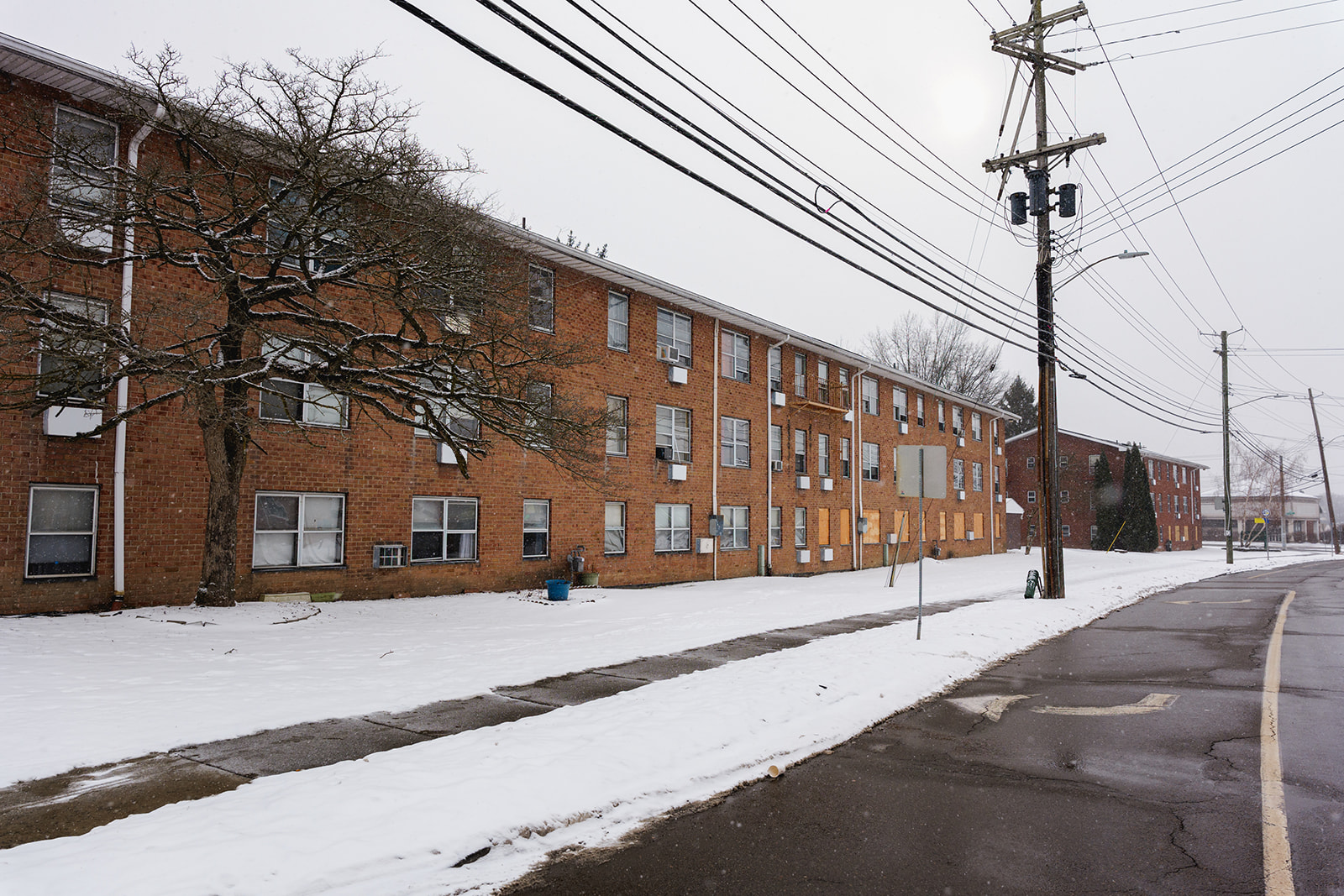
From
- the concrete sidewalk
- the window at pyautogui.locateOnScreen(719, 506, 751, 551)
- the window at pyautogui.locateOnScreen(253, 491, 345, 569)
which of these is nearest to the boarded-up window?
the window at pyautogui.locateOnScreen(719, 506, 751, 551)

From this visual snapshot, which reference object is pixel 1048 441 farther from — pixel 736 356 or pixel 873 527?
pixel 873 527

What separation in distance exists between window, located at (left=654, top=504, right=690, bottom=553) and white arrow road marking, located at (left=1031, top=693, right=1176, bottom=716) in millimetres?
15668

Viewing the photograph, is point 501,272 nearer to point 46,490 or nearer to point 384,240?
point 384,240

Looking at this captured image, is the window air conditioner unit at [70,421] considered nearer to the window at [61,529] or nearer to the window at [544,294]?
the window at [61,529]

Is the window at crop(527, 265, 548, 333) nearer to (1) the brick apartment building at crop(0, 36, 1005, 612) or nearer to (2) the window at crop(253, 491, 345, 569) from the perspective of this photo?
(1) the brick apartment building at crop(0, 36, 1005, 612)

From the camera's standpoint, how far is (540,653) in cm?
1120

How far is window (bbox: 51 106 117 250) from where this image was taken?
10578 millimetres

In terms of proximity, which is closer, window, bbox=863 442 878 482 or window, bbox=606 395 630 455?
window, bbox=606 395 630 455

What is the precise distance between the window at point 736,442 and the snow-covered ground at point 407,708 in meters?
10.6

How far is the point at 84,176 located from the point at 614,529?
46.6 feet

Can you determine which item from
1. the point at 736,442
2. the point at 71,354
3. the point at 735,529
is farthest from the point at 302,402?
the point at 735,529

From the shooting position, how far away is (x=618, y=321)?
73.8ft

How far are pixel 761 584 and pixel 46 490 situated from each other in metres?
16.7

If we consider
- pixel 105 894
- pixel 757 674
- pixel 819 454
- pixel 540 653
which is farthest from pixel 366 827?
pixel 819 454
